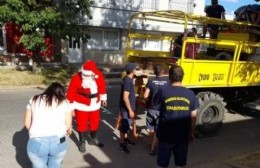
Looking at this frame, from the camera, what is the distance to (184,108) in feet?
14.9

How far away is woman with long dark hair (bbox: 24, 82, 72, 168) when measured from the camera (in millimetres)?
4219

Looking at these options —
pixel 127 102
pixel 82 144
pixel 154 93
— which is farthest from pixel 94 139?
pixel 154 93

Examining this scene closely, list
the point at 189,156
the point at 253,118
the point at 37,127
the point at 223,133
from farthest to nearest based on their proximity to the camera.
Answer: the point at 253,118
the point at 223,133
the point at 189,156
the point at 37,127

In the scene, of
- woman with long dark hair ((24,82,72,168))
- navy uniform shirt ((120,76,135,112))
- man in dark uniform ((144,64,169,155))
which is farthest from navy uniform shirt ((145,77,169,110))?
woman with long dark hair ((24,82,72,168))

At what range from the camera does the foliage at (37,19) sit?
566 inches

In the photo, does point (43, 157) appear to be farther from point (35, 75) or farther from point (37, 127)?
point (35, 75)

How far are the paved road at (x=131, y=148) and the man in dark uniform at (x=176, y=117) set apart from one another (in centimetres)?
152

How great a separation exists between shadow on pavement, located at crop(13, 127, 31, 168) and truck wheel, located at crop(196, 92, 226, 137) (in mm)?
3501

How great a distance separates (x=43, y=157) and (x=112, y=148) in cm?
282

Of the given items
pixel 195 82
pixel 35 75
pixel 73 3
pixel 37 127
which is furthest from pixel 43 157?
pixel 73 3

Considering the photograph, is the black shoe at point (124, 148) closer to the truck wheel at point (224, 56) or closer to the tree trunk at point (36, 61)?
the truck wheel at point (224, 56)

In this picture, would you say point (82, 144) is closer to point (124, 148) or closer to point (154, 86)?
point (124, 148)

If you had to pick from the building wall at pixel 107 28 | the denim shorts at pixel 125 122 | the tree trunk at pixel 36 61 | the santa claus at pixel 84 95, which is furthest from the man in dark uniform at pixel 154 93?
the building wall at pixel 107 28

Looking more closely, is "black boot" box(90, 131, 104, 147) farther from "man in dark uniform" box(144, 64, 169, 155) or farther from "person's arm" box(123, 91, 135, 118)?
"man in dark uniform" box(144, 64, 169, 155)
